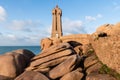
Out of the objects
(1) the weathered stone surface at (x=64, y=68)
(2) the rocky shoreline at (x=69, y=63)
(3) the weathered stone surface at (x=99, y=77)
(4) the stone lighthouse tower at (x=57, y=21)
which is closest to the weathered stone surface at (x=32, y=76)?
(2) the rocky shoreline at (x=69, y=63)

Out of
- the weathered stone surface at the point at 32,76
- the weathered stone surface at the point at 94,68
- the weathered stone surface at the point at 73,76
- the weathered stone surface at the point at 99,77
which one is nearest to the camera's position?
the weathered stone surface at the point at 99,77

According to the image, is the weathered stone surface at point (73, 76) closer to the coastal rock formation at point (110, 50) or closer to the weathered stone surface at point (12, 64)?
the coastal rock formation at point (110, 50)

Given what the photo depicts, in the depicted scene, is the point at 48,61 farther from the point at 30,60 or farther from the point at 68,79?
the point at 68,79

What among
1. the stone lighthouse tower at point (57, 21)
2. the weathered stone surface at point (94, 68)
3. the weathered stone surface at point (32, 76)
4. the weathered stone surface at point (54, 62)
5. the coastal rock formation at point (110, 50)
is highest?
the stone lighthouse tower at point (57, 21)

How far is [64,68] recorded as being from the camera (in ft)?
48.5

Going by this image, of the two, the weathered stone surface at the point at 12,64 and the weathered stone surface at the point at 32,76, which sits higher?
the weathered stone surface at the point at 12,64

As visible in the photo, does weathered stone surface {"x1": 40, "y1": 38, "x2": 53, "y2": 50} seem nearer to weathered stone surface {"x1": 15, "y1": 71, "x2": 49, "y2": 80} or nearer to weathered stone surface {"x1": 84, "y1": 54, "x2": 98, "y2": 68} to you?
weathered stone surface {"x1": 84, "y1": 54, "x2": 98, "y2": 68}

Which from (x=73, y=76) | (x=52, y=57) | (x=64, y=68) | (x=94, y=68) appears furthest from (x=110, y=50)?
(x=52, y=57)

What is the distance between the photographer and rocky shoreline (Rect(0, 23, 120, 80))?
1357 centimetres

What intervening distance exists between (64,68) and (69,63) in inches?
18.3

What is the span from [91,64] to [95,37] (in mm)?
2016

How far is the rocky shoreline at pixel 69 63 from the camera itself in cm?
1357

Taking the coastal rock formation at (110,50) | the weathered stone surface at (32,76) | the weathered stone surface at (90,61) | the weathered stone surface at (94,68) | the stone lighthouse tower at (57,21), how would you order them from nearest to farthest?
the coastal rock formation at (110,50)
the weathered stone surface at (32,76)
the weathered stone surface at (94,68)
the weathered stone surface at (90,61)
the stone lighthouse tower at (57,21)

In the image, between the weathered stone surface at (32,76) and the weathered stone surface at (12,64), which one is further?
the weathered stone surface at (12,64)
